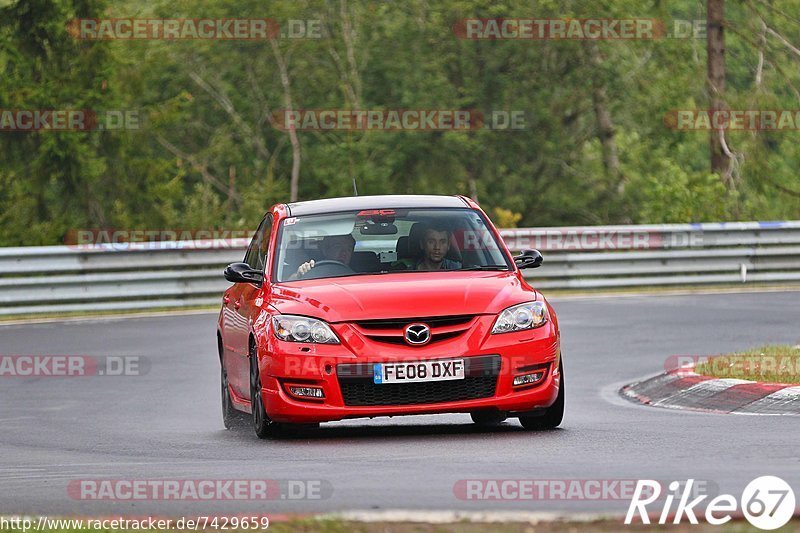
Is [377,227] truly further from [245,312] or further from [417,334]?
[417,334]

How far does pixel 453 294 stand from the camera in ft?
34.8

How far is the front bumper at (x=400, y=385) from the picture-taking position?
10.3 metres

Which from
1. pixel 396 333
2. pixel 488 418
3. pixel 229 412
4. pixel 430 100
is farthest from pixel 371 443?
pixel 430 100

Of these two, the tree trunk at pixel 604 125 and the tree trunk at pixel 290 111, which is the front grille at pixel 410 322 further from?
the tree trunk at pixel 290 111

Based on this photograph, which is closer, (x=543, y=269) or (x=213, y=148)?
(x=543, y=269)

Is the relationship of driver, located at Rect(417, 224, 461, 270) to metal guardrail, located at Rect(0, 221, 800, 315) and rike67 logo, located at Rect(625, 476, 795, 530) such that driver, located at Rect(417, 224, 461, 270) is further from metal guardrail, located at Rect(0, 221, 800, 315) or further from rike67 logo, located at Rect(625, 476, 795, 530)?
metal guardrail, located at Rect(0, 221, 800, 315)

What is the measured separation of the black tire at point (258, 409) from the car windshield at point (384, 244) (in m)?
0.70

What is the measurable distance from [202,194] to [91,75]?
6479mm

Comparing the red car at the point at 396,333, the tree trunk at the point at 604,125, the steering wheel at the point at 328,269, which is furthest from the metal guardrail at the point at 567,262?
the tree trunk at the point at 604,125

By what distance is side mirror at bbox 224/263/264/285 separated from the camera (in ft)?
38.6

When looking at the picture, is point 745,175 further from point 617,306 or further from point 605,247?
point 617,306

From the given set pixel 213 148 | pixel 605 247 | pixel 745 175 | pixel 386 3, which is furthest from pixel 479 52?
pixel 605 247

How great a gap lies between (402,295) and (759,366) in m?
4.05

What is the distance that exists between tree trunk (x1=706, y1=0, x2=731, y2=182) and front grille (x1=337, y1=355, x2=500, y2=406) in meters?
24.9
